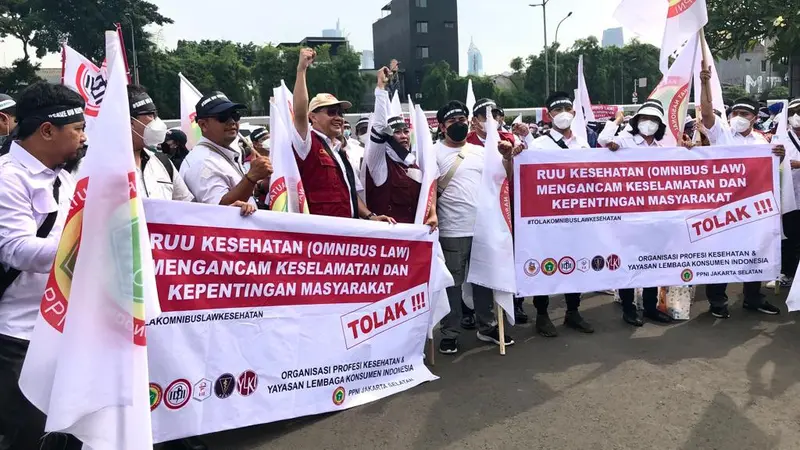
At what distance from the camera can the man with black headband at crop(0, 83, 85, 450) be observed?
7.38ft

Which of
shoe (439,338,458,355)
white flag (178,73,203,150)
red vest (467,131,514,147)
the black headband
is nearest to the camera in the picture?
the black headband

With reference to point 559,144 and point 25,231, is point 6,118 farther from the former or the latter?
point 559,144

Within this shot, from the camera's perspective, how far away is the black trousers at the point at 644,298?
5.42 meters

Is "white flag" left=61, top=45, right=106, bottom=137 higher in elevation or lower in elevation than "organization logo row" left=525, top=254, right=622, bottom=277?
higher

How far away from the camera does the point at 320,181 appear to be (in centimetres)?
417

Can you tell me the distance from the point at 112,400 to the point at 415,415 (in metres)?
2.02

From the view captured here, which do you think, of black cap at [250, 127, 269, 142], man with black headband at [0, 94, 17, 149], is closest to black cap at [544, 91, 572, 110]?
black cap at [250, 127, 269, 142]

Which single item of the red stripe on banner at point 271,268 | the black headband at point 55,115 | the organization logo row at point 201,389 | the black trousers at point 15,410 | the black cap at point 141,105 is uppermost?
the black cap at point 141,105

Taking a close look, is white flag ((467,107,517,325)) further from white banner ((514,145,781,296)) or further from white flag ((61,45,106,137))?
white flag ((61,45,106,137))

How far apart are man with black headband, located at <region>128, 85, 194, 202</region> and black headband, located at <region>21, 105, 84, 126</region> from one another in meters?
0.86

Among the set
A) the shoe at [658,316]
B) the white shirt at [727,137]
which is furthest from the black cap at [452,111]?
the white shirt at [727,137]

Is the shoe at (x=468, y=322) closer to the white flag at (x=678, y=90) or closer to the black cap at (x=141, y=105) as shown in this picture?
the white flag at (x=678, y=90)

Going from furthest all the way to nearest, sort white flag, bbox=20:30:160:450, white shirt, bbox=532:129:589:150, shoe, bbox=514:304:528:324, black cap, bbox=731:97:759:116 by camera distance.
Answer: black cap, bbox=731:97:759:116
white shirt, bbox=532:129:589:150
shoe, bbox=514:304:528:324
white flag, bbox=20:30:160:450

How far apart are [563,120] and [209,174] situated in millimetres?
3577
